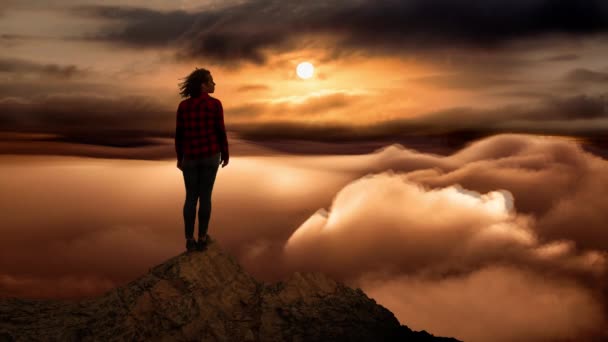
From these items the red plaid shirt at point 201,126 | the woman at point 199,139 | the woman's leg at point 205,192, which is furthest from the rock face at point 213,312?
the red plaid shirt at point 201,126

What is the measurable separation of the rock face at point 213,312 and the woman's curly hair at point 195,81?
9.76ft

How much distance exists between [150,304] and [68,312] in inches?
85.1

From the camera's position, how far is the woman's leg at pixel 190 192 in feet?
30.1

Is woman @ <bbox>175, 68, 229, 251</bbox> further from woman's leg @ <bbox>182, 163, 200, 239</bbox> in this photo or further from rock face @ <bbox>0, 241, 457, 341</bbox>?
rock face @ <bbox>0, 241, 457, 341</bbox>

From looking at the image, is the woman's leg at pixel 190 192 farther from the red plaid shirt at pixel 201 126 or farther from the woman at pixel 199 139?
the red plaid shirt at pixel 201 126

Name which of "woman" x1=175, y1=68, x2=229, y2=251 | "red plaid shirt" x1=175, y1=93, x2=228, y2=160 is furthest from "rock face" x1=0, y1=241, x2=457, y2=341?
"red plaid shirt" x1=175, y1=93, x2=228, y2=160

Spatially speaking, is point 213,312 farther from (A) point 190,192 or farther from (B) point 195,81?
(B) point 195,81

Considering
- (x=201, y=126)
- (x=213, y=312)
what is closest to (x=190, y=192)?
(x=201, y=126)

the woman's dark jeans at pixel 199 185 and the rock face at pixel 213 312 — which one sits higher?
the woman's dark jeans at pixel 199 185

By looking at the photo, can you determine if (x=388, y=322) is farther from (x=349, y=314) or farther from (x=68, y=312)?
(x=68, y=312)

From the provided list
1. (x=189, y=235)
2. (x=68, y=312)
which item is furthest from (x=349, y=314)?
(x=68, y=312)

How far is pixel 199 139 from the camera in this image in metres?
9.00

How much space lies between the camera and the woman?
9.02 metres

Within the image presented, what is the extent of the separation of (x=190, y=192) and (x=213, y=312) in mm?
2120
